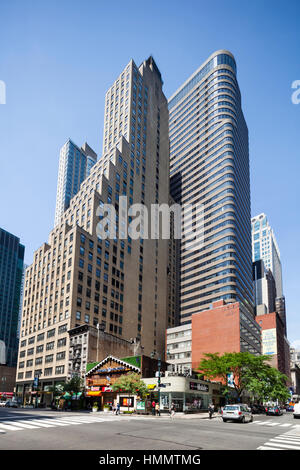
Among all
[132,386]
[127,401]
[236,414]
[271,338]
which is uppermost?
[271,338]

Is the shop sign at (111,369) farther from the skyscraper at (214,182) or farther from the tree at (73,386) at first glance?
the skyscraper at (214,182)

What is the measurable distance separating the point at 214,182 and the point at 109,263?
66047mm

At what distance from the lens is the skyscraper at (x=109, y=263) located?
7594 cm

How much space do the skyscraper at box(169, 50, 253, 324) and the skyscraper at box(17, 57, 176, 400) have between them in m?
19.4

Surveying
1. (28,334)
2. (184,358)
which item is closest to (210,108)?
(184,358)

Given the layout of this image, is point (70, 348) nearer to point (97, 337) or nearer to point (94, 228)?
point (97, 337)

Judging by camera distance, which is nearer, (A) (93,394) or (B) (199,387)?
(B) (199,387)

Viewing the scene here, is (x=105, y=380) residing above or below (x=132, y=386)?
below

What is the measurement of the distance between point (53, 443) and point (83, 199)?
78.4 meters

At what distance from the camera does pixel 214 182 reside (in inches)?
5310

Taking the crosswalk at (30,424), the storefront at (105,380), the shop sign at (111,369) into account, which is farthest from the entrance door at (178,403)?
the crosswalk at (30,424)

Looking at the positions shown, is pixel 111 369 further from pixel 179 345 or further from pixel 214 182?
pixel 214 182

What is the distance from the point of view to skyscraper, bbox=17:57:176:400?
7594cm

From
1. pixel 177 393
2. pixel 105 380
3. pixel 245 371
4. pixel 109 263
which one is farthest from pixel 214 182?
pixel 177 393
